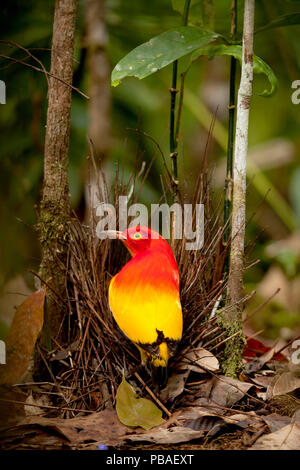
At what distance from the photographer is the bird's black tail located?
1050mm

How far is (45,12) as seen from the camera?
214 centimetres

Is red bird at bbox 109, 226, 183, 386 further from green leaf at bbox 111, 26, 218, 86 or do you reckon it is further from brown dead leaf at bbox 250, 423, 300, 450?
green leaf at bbox 111, 26, 218, 86

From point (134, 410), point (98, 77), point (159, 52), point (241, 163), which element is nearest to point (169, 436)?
point (134, 410)

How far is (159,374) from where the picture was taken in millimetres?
1055

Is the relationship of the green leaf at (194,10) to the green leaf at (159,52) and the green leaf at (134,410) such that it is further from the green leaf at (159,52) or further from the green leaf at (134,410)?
the green leaf at (134,410)

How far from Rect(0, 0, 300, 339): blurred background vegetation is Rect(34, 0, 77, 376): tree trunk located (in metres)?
0.20

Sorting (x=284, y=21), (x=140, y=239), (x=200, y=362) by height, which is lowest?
(x=200, y=362)

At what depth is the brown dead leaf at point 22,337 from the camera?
1049 mm

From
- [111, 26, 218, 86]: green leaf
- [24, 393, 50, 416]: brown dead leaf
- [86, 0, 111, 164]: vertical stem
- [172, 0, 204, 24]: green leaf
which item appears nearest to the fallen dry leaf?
[24, 393, 50, 416]: brown dead leaf

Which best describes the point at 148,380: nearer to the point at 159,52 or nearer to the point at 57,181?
the point at 57,181

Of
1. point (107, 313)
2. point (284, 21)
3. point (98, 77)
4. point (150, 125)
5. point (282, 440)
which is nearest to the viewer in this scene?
point (282, 440)

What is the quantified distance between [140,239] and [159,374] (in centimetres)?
27

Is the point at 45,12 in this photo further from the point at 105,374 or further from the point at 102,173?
the point at 105,374

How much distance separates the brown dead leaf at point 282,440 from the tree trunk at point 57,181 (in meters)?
0.50
